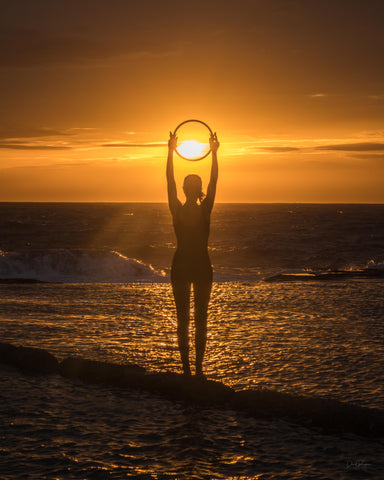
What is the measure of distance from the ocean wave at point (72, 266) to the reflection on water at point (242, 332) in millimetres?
8565

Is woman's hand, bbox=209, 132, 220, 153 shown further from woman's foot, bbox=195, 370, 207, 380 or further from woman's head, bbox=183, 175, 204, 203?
woman's foot, bbox=195, 370, 207, 380

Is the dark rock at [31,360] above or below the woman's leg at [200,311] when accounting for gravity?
below

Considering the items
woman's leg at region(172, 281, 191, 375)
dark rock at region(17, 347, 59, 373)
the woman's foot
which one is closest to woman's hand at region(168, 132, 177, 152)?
woman's leg at region(172, 281, 191, 375)

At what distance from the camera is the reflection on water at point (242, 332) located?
6.11 metres

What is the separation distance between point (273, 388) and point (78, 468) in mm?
2460

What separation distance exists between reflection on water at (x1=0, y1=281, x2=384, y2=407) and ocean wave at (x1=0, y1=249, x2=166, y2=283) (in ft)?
28.1

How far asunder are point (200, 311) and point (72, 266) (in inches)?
771

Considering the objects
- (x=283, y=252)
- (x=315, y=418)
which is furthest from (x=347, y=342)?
(x=283, y=252)

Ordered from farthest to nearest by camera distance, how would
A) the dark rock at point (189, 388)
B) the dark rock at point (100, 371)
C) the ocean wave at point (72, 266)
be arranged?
the ocean wave at point (72, 266) → the dark rock at point (100, 371) → the dark rock at point (189, 388)

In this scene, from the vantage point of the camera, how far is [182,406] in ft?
16.7

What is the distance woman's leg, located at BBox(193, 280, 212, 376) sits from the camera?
5.62 meters

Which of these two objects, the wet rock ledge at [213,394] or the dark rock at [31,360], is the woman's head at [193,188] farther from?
the dark rock at [31,360]

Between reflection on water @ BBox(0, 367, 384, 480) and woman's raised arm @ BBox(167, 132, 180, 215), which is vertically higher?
woman's raised arm @ BBox(167, 132, 180, 215)

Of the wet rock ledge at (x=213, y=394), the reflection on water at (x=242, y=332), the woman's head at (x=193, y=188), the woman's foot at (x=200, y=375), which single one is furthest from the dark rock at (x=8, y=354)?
the woman's head at (x=193, y=188)
